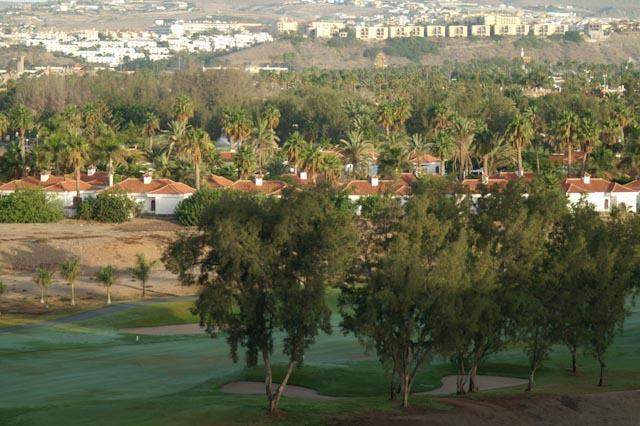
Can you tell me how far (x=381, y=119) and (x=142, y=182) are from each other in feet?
155

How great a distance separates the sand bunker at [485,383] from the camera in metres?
49.5

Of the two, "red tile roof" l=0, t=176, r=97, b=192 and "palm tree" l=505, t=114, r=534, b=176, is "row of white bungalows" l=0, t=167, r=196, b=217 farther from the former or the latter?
"palm tree" l=505, t=114, r=534, b=176

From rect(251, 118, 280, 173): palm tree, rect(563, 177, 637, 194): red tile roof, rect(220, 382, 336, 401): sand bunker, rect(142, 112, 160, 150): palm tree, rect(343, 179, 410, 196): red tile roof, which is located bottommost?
rect(142, 112, 160, 150): palm tree

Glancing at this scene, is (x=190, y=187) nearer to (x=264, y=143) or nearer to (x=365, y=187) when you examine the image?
(x=365, y=187)

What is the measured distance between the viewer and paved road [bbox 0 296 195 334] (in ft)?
216

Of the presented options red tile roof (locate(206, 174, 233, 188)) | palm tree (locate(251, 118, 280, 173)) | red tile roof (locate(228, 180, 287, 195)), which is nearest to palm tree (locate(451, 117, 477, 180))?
palm tree (locate(251, 118, 280, 173))

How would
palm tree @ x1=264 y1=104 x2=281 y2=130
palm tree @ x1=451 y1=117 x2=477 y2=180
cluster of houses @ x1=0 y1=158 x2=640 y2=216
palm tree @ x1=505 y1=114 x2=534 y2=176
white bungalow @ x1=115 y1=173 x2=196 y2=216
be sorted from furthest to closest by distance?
1. palm tree @ x1=264 y1=104 x2=281 y2=130
2. palm tree @ x1=451 y1=117 x2=477 y2=180
3. palm tree @ x1=505 y1=114 x2=534 y2=176
4. white bungalow @ x1=115 y1=173 x2=196 y2=216
5. cluster of houses @ x1=0 y1=158 x2=640 y2=216

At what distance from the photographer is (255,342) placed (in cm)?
4175

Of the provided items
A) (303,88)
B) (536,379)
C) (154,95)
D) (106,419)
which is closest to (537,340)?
(536,379)

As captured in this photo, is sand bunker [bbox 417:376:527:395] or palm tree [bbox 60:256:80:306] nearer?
sand bunker [bbox 417:376:527:395]

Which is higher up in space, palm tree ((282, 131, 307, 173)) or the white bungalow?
palm tree ((282, 131, 307, 173))

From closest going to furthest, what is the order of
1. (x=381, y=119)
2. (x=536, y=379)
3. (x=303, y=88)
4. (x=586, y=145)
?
(x=536, y=379), (x=586, y=145), (x=381, y=119), (x=303, y=88)

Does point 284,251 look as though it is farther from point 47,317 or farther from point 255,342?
point 47,317

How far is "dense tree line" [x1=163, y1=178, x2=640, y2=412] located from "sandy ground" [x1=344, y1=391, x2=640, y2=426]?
66.1 inches
